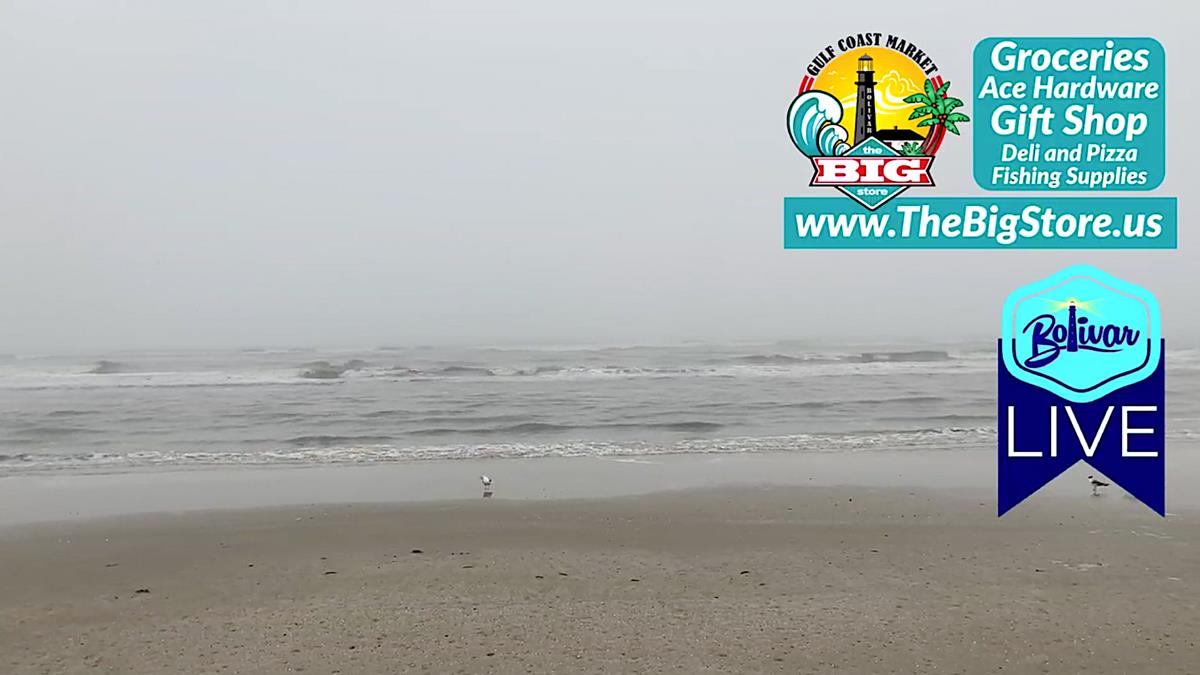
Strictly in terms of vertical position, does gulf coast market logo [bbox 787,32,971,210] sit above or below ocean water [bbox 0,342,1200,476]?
above

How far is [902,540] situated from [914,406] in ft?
43.8

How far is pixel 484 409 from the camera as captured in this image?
68.1 feet

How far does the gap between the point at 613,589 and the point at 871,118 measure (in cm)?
585

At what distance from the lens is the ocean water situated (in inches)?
567

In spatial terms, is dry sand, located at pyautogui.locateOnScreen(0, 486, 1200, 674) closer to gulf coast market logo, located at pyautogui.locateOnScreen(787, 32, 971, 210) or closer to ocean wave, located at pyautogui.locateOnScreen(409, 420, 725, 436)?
gulf coast market logo, located at pyautogui.locateOnScreen(787, 32, 971, 210)

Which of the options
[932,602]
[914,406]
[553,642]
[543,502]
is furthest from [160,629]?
[914,406]

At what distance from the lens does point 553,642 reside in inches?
207

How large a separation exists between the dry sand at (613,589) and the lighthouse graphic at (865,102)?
4318 mm

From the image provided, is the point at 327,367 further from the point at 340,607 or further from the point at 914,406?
the point at 340,607

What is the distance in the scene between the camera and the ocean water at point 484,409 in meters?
14.4

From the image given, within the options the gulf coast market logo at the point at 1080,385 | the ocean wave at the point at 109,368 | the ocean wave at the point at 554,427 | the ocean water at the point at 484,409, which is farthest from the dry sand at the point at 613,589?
the ocean wave at the point at 109,368

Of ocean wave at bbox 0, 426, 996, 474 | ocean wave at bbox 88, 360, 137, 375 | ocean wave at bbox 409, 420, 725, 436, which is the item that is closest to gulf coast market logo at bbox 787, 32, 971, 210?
ocean wave at bbox 0, 426, 996, 474

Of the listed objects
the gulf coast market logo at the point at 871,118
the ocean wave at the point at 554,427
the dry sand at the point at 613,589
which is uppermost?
the gulf coast market logo at the point at 871,118

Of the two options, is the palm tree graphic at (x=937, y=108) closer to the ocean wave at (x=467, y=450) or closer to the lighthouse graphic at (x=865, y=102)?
the lighthouse graphic at (x=865, y=102)
